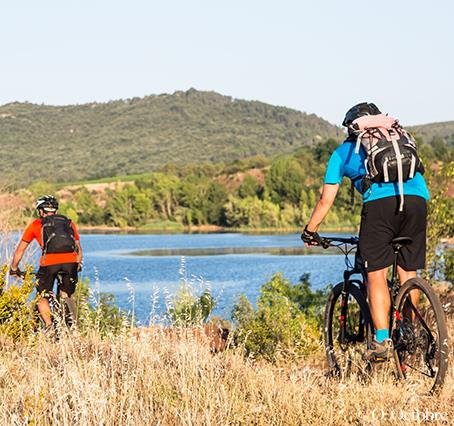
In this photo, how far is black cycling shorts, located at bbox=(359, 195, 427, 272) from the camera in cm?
529

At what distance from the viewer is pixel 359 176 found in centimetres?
545

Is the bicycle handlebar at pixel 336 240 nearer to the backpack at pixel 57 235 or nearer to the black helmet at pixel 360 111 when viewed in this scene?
the black helmet at pixel 360 111

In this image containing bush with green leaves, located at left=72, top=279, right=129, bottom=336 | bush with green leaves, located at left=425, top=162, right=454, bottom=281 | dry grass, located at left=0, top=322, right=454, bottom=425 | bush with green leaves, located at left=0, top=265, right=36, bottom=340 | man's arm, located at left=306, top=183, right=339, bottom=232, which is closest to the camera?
dry grass, located at left=0, top=322, right=454, bottom=425

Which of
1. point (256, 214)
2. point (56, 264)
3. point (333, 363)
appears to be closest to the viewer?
point (333, 363)

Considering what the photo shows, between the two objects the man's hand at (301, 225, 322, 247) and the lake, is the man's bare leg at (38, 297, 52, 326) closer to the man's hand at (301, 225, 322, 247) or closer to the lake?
the man's hand at (301, 225, 322, 247)

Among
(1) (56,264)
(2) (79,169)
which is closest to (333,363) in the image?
(1) (56,264)

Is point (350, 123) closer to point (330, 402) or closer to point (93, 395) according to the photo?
point (330, 402)

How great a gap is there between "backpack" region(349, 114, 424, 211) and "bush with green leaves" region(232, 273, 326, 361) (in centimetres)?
237

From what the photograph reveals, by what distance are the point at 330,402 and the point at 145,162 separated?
561 ft

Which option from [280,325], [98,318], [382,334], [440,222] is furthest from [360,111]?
[440,222]

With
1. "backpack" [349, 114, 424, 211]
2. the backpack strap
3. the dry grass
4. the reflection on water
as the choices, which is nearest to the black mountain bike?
the dry grass

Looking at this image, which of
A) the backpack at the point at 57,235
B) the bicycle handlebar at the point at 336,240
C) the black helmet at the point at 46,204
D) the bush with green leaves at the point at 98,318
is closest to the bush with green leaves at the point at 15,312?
the bush with green leaves at the point at 98,318

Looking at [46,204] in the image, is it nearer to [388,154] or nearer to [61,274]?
[61,274]

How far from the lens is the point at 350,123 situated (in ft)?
18.2
